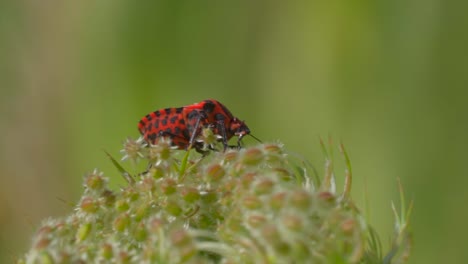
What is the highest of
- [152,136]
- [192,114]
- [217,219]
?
[192,114]

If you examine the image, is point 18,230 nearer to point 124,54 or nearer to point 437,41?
point 124,54

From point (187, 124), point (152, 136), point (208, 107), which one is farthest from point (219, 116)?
point (152, 136)

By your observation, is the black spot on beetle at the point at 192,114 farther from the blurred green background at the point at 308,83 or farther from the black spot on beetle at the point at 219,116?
the blurred green background at the point at 308,83

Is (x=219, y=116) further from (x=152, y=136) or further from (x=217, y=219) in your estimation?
(x=217, y=219)

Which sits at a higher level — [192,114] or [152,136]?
[192,114]

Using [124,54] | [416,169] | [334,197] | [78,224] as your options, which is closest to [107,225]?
[78,224]

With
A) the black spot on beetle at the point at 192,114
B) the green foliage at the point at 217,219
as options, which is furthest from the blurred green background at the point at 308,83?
the green foliage at the point at 217,219
